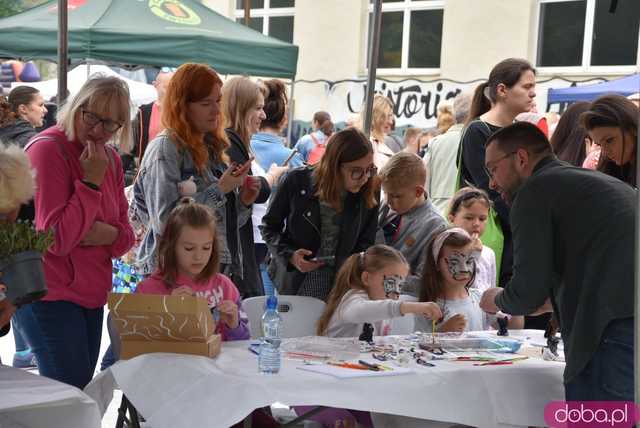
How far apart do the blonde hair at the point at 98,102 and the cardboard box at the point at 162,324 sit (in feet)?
2.24

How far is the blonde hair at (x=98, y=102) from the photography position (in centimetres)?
332

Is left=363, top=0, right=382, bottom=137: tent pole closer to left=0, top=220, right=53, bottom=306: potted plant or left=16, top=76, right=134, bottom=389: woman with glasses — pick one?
left=16, top=76, right=134, bottom=389: woman with glasses

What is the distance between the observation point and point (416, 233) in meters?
4.52

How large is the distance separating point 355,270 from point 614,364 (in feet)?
4.61

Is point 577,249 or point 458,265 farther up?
point 577,249

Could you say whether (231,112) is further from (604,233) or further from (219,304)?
(604,233)

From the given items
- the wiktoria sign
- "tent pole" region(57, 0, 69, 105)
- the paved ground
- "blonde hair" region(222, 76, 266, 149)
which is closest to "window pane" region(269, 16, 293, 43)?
the wiktoria sign

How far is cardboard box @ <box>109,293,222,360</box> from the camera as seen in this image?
120 inches

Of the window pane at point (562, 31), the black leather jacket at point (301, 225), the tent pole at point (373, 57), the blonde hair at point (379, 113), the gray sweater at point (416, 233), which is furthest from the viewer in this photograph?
the window pane at point (562, 31)

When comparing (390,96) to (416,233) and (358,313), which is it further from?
(358,313)

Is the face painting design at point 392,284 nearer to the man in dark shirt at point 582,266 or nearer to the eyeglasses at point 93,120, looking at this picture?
the man in dark shirt at point 582,266

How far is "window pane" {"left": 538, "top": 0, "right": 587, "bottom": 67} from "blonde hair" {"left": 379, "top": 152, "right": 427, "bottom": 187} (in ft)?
33.4

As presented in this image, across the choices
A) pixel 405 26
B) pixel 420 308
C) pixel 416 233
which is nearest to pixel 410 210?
pixel 416 233

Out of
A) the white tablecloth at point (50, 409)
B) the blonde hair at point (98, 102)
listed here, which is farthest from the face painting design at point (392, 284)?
the white tablecloth at point (50, 409)
